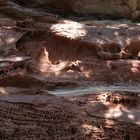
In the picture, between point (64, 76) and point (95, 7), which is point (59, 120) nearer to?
point (64, 76)

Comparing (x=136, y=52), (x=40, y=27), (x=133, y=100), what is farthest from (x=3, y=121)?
(x=136, y=52)

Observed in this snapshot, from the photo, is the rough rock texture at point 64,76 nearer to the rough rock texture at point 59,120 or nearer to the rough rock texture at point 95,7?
the rough rock texture at point 59,120

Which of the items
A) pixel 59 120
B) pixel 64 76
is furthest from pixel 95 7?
pixel 59 120

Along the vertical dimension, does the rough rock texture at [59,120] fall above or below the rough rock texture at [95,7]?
below

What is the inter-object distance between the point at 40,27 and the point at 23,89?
43.4 inches

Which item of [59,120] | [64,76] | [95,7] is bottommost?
[59,120]

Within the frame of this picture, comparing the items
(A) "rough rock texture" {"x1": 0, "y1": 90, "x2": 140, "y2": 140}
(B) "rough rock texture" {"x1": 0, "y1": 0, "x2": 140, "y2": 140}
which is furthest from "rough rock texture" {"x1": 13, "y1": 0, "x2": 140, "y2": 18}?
(A) "rough rock texture" {"x1": 0, "y1": 90, "x2": 140, "y2": 140}

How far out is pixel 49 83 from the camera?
472cm

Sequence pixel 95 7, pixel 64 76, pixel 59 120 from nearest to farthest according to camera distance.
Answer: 1. pixel 59 120
2. pixel 64 76
3. pixel 95 7

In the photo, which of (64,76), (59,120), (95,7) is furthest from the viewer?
(95,7)

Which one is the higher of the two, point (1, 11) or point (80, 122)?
point (1, 11)

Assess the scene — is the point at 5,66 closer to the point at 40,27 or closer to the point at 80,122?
the point at 40,27

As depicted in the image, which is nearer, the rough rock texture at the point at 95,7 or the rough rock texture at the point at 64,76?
the rough rock texture at the point at 64,76

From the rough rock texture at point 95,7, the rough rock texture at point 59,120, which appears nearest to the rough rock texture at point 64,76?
the rough rock texture at point 59,120
